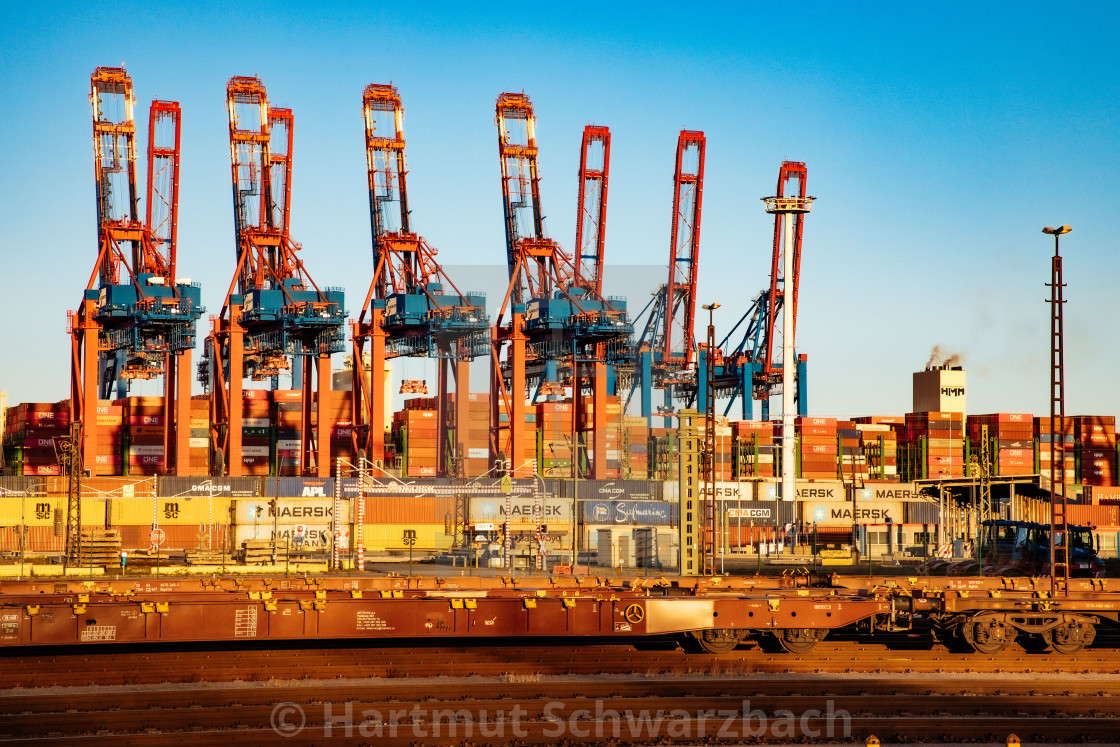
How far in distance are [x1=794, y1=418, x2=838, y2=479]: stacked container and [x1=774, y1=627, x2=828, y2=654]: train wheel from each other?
60.1m

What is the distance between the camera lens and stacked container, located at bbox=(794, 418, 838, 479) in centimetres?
8056

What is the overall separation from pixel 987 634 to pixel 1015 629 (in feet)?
1.89

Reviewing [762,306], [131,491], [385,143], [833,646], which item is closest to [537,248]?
[385,143]

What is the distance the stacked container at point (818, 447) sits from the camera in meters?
80.6

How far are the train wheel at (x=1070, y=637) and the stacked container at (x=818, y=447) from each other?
5844 centimetres

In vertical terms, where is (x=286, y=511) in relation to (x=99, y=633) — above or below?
below

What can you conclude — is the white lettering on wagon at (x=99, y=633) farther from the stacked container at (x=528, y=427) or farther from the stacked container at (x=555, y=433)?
the stacked container at (x=555, y=433)

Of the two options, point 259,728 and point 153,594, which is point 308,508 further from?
point 259,728

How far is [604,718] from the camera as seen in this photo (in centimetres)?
1639

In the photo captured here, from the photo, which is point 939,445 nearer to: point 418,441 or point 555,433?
point 555,433

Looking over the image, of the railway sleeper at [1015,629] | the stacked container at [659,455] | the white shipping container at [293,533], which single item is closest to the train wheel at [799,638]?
the railway sleeper at [1015,629]

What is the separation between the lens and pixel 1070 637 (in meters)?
21.9

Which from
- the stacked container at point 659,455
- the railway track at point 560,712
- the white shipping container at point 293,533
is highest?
the railway track at point 560,712

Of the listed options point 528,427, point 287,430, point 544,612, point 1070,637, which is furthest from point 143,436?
point 1070,637
